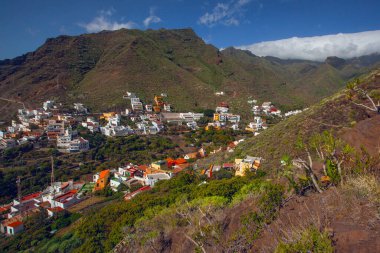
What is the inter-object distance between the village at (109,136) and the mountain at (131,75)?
410cm

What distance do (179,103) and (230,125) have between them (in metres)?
13.0

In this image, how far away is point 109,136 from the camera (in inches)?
1400

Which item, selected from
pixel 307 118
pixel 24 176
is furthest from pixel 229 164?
pixel 24 176

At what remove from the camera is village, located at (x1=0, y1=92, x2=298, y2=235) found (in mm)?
19609

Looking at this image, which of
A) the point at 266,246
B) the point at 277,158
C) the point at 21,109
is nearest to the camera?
the point at 266,246

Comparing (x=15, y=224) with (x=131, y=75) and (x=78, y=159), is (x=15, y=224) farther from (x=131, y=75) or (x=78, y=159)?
(x=131, y=75)

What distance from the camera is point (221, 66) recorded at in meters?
74.2

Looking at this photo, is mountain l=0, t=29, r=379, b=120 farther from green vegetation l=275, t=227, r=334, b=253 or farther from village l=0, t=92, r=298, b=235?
green vegetation l=275, t=227, r=334, b=253

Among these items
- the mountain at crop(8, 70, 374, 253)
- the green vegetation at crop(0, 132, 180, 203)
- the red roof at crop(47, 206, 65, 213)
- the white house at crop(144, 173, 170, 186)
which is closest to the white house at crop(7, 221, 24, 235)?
the red roof at crop(47, 206, 65, 213)

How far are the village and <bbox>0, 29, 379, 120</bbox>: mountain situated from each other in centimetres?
410

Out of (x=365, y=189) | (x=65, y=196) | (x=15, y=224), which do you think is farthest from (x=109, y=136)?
(x=365, y=189)

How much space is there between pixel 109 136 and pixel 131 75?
22.3 m

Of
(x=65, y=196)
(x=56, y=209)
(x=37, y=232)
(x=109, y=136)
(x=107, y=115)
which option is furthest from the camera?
(x=107, y=115)

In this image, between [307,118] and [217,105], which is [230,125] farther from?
[307,118]
